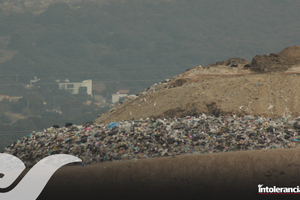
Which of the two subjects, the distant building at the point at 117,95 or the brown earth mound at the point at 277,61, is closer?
the brown earth mound at the point at 277,61

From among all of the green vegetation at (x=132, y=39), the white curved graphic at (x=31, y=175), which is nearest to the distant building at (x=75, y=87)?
the green vegetation at (x=132, y=39)

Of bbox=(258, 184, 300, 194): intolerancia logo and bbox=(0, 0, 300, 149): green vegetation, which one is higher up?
bbox=(258, 184, 300, 194): intolerancia logo

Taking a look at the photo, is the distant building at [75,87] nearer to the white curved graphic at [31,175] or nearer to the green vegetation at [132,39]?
the green vegetation at [132,39]

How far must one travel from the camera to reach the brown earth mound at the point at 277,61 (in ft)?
45.1

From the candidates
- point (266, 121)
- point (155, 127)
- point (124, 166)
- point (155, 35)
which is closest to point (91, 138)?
point (155, 127)

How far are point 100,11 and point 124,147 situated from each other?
436 ft

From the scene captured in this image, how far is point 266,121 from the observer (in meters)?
8.82

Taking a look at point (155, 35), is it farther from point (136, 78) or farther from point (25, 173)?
point (25, 173)

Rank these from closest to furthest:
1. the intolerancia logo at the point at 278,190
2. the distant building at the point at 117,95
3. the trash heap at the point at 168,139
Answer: the intolerancia logo at the point at 278,190 → the trash heap at the point at 168,139 → the distant building at the point at 117,95

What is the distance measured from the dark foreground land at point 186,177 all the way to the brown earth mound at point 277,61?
7.43 m

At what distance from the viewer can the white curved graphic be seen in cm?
715

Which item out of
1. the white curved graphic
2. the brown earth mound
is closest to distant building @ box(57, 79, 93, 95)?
the brown earth mound

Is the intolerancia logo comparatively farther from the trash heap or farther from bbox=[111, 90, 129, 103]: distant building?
bbox=[111, 90, 129, 103]: distant building

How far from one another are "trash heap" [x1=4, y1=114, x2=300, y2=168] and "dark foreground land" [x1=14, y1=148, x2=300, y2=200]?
2.30 ft
